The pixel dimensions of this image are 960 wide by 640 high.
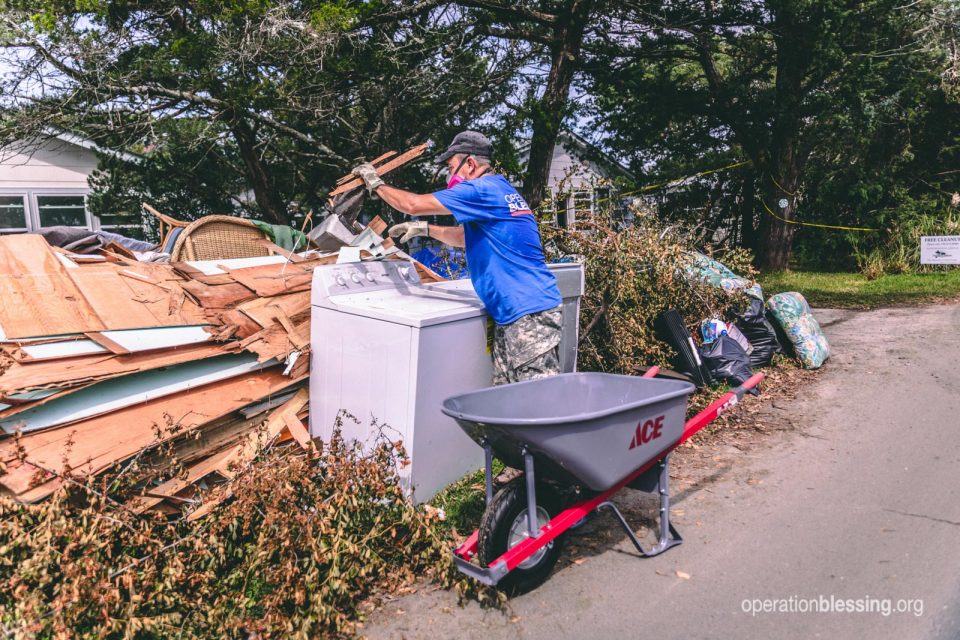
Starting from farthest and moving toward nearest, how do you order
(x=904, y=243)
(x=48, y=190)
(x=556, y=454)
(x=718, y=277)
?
1. (x=48, y=190)
2. (x=904, y=243)
3. (x=718, y=277)
4. (x=556, y=454)

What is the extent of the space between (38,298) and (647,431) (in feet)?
11.3

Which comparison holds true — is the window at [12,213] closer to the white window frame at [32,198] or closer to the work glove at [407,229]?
the white window frame at [32,198]

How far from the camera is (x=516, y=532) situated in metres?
3.04

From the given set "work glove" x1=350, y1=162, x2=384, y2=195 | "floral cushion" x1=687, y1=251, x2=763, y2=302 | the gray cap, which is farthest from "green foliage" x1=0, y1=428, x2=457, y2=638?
"floral cushion" x1=687, y1=251, x2=763, y2=302

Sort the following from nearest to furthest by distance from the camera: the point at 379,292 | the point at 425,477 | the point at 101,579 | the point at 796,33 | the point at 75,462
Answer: the point at 101,579, the point at 75,462, the point at 425,477, the point at 379,292, the point at 796,33

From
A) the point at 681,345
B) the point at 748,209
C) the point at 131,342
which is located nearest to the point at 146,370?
the point at 131,342

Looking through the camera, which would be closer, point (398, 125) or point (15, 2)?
point (15, 2)

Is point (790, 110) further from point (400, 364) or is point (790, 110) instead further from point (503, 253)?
point (400, 364)

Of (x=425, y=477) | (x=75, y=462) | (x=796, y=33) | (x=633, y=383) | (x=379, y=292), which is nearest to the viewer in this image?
(x=75, y=462)

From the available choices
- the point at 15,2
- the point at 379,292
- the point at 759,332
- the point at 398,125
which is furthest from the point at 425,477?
the point at 15,2

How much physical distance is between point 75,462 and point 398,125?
6001 mm

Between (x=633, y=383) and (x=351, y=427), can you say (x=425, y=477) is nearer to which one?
(x=351, y=427)

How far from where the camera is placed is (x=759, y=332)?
634 cm

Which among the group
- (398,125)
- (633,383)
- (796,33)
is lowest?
(633,383)
